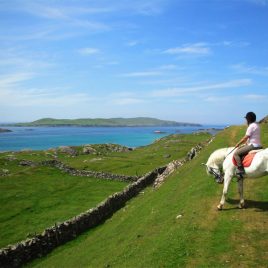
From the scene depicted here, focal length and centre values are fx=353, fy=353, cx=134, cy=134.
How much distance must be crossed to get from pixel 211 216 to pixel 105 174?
50.4m

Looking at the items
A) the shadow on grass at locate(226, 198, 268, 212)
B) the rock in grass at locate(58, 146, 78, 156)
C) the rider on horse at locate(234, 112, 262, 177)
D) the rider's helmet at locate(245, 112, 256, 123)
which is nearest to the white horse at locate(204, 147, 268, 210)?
the rider on horse at locate(234, 112, 262, 177)

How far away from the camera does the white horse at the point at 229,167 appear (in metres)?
18.9

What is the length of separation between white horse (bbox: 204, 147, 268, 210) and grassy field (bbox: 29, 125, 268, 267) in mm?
1476

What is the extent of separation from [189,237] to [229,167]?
4818 millimetres

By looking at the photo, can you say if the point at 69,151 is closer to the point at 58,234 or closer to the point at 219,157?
the point at 58,234

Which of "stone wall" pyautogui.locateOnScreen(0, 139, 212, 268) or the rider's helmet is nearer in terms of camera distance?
the rider's helmet

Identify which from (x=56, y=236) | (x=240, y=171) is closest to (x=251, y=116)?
(x=240, y=171)

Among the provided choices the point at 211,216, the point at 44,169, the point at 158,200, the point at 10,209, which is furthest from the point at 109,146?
the point at 211,216

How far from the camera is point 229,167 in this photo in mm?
20109

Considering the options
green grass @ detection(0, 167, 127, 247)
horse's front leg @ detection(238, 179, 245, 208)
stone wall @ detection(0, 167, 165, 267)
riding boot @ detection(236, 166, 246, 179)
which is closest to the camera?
riding boot @ detection(236, 166, 246, 179)

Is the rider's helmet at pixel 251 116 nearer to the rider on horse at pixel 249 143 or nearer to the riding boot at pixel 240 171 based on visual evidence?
the rider on horse at pixel 249 143

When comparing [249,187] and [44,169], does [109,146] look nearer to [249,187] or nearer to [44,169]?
[44,169]

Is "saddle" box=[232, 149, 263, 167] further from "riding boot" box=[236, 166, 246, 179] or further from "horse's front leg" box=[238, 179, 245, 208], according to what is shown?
"horse's front leg" box=[238, 179, 245, 208]

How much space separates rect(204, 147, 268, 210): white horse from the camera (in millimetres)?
18891
